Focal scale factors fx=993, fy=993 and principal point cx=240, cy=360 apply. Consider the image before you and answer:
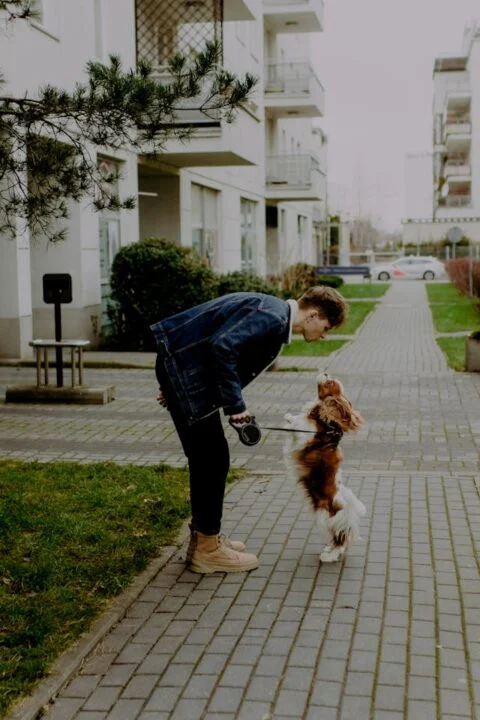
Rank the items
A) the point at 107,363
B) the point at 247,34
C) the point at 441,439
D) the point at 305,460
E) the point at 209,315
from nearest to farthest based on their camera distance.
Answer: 1. the point at 209,315
2. the point at 305,460
3. the point at 441,439
4. the point at 107,363
5. the point at 247,34

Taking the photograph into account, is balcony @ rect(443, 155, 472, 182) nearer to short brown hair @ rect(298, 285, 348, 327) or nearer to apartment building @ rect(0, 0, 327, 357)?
apartment building @ rect(0, 0, 327, 357)

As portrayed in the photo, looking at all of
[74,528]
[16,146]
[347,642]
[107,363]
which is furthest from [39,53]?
[347,642]

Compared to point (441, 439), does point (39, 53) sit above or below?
above

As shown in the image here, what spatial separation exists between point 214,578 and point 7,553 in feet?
4.09

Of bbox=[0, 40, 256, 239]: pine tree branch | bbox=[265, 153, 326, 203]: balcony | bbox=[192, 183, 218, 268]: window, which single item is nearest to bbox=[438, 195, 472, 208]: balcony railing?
bbox=[265, 153, 326, 203]: balcony

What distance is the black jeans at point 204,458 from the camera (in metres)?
5.28

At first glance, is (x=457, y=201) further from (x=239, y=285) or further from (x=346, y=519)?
(x=346, y=519)

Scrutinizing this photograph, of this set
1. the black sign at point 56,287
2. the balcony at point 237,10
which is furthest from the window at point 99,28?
the black sign at point 56,287

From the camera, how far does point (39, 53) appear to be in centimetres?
1605

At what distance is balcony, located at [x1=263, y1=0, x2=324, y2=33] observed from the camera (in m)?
35.9

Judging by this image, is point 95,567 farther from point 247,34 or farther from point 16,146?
point 247,34

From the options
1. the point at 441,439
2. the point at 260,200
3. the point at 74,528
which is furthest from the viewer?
the point at 260,200

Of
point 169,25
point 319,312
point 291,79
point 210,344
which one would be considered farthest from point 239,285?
point 291,79

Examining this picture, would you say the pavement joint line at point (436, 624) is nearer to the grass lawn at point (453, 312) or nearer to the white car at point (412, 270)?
the grass lawn at point (453, 312)
